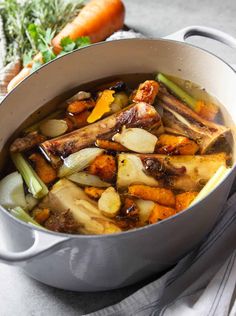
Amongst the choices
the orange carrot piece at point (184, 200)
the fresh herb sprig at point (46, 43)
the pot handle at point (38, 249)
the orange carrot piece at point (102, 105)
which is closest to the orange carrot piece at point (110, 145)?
the orange carrot piece at point (102, 105)

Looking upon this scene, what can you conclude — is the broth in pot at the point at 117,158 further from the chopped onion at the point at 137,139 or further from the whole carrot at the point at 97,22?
the whole carrot at the point at 97,22

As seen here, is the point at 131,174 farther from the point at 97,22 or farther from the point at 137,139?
the point at 97,22

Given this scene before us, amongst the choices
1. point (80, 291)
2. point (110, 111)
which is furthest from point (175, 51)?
point (80, 291)

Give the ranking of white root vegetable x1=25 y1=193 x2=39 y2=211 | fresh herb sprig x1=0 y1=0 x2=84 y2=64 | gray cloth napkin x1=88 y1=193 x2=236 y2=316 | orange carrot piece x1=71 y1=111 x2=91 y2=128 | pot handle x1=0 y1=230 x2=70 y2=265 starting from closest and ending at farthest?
pot handle x1=0 y1=230 x2=70 y2=265, gray cloth napkin x1=88 y1=193 x2=236 y2=316, white root vegetable x1=25 y1=193 x2=39 y2=211, orange carrot piece x1=71 y1=111 x2=91 y2=128, fresh herb sprig x1=0 y1=0 x2=84 y2=64

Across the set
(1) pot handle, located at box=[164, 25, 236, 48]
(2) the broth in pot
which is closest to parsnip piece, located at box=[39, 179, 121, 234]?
(2) the broth in pot

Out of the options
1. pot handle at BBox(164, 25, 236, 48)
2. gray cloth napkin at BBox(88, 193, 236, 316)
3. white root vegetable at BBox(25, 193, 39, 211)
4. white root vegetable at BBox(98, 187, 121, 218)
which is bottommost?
gray cloth napkin at BBox(88, 193, 236, 316)

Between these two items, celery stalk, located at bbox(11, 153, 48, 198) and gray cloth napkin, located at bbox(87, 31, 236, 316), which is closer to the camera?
gray cloth napkin, located at bbox(87, 31, 236, 316)

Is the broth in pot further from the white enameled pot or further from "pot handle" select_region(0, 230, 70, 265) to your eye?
"pot handle" select_region(0, 230, 70, 265)
